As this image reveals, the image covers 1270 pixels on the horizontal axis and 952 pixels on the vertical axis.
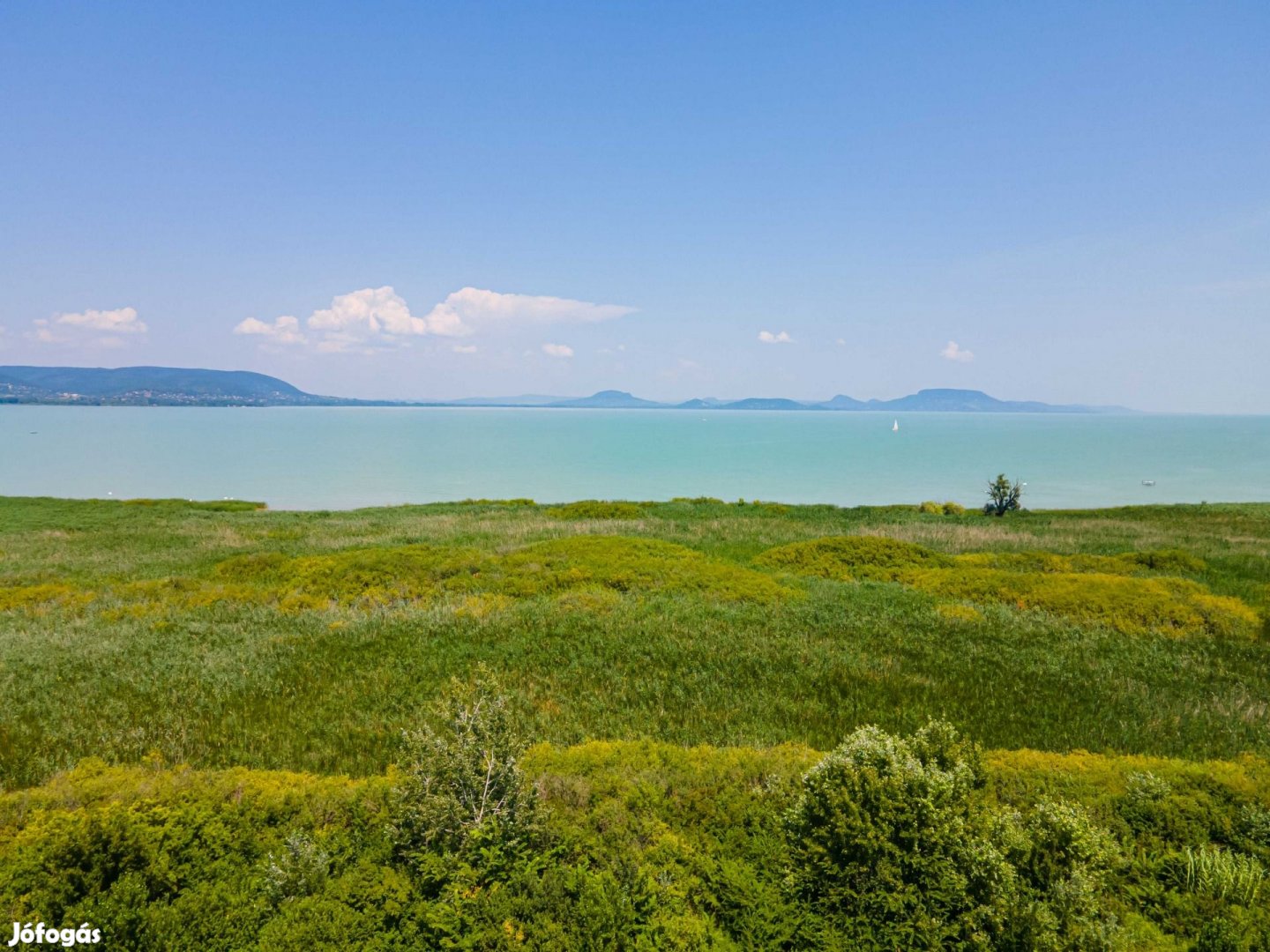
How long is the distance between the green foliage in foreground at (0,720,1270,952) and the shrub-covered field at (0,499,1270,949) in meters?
0.03

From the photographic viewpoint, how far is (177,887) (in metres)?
5.25

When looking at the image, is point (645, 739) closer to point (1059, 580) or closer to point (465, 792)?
point (465, 792)

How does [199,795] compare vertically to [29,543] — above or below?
above

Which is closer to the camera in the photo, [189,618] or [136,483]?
[189,618]

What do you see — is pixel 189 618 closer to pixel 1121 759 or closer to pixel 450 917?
pixel 450 917

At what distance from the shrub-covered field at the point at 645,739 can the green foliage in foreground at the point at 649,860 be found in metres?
0.03

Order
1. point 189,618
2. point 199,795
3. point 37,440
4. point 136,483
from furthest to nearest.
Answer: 1. point 37,440
2. point 136,483
3. point 189,618
4. point 199,795

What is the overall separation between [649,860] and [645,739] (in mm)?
2859

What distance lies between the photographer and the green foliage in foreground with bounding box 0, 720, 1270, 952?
4.69m

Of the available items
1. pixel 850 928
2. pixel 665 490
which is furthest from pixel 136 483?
pixel 850 928

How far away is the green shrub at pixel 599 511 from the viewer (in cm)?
3450

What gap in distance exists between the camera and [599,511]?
35281 mm

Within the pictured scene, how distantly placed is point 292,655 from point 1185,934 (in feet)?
47.5

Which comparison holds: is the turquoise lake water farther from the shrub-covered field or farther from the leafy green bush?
the leafy green bush
